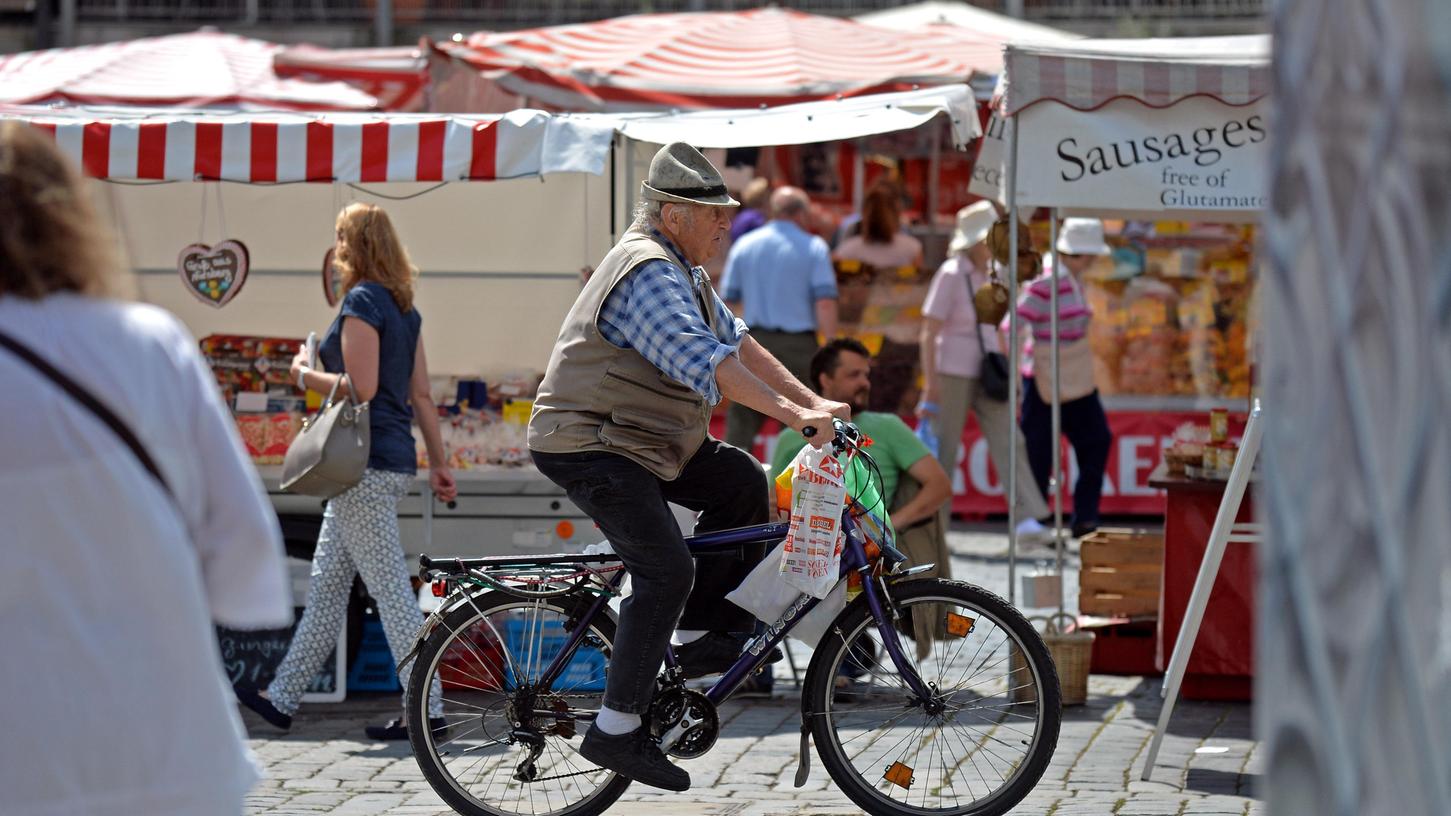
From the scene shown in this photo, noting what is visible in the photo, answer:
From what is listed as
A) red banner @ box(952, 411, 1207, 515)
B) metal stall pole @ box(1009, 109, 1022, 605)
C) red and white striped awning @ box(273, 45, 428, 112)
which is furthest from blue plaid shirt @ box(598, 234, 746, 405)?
red and white striped awning @ box(273, 45, 428, 112)

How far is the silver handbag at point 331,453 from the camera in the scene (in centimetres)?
629

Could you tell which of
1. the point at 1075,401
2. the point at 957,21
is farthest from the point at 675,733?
the point at 957,21

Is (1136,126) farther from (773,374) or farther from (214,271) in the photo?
(214,271)

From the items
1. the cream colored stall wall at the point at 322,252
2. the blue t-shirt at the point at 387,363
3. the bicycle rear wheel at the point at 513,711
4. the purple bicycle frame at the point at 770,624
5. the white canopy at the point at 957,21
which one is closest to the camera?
the purple bicycle frame at the point at 770,624

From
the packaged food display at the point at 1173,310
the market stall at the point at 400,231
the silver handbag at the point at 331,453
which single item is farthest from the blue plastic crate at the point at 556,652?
the packaged food display at the point at 1173,310

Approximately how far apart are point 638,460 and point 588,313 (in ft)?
1.33

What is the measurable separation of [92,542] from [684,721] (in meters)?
2.72

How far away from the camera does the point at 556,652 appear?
17.2ft

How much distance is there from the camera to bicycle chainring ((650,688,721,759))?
5.06 m

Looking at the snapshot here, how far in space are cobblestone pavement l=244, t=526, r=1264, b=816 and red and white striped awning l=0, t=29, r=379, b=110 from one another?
20.8ft

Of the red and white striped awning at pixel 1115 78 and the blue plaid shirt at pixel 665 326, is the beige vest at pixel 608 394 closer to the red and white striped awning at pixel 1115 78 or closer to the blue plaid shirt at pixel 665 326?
the blue plaid shirt at pixel 665 326

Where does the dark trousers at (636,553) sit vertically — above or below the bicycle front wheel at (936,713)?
above

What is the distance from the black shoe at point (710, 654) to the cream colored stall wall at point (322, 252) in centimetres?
342

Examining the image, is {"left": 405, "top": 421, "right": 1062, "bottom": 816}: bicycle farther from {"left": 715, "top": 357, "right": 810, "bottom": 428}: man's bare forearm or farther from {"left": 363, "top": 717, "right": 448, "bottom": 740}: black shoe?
{"left": 363, "top": 717, "right": 448, "bottom": 740}: black shoe
